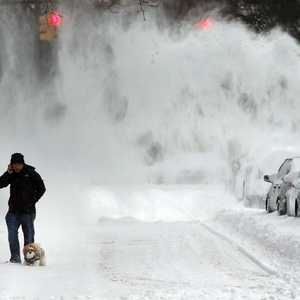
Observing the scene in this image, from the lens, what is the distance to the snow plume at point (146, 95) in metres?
27.3

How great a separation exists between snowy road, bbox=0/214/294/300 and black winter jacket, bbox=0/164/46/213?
2.81 feet

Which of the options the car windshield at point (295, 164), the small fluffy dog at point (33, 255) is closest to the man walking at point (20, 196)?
the small fluffy dog at point (33, 255)

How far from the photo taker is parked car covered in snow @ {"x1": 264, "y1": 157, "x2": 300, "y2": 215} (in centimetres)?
1653

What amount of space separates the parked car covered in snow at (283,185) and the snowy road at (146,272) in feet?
6.63

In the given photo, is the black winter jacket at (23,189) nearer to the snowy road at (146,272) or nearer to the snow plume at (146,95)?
the snowy road at (146,272)

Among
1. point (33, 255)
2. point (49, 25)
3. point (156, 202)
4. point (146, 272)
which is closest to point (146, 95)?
point (156, 202)

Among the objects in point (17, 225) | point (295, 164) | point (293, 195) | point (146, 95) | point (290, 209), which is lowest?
point (290, 209)

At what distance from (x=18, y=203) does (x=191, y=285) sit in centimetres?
336

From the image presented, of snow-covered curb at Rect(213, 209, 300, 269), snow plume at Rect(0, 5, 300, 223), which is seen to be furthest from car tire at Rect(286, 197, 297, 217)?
Result: snow plume at Rect(0, 5, 300, 223)

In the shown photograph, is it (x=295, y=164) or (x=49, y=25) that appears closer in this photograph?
(x=295, y=164)

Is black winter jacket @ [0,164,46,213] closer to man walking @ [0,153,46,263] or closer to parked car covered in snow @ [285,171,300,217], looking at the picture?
man walking @ [0,153,46,263]

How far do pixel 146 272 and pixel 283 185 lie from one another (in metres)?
7.43

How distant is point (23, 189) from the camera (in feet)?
37.5

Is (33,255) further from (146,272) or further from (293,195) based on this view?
(293,195)
